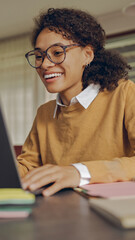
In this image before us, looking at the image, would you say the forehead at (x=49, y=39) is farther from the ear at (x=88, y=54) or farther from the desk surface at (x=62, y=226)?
the desk surface at (x=62, y=226)

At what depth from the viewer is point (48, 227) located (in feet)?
1.22

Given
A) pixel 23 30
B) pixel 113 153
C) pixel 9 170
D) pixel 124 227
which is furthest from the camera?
pixel 23 30

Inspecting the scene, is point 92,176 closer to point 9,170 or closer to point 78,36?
point 9,170

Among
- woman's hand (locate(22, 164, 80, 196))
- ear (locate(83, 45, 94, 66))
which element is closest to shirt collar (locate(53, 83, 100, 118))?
ear (locate(83, 45, 94, 66))

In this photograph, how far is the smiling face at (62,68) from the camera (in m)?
1.22

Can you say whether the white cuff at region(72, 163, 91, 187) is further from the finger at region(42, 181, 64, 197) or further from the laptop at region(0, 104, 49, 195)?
the laptop at region(0, 104, 49, 195)

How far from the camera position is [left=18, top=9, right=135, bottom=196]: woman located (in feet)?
3.84

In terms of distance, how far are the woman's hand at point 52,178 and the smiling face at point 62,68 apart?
1.97 feet

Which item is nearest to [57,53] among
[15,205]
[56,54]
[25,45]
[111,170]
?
[56,54]

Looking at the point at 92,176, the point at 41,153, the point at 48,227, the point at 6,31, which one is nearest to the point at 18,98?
the point at 6,31

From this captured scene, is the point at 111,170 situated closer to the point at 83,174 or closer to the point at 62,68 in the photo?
the point at 83,174

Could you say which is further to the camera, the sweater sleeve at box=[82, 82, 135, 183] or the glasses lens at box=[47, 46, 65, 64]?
the glasses lens at box=[47, 46, 65, 64]

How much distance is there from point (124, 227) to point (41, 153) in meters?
1.00

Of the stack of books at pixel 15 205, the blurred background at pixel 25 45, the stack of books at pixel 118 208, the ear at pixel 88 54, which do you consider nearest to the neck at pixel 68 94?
the ear at pixel 88 54
